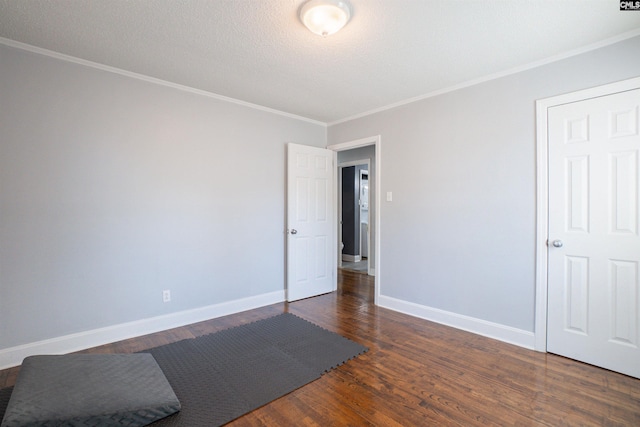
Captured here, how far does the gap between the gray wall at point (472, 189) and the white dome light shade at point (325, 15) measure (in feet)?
5.73

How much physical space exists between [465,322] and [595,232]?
1.38 meters

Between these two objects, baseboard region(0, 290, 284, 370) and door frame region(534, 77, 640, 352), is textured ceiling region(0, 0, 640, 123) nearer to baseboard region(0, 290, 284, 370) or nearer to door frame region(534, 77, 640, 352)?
door frame region(534, 77, 640, 352)

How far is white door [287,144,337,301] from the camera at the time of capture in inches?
159

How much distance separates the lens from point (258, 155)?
3.83 m

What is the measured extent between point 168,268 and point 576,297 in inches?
146

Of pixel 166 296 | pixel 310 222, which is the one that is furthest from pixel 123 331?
pixel 310 222

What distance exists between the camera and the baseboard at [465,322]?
2.73 m

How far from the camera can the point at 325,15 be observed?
1.91 m

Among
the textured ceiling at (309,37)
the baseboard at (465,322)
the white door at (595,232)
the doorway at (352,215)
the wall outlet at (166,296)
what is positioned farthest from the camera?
the doorway at (352,215)

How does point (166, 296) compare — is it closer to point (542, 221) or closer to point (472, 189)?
point (472, 189)

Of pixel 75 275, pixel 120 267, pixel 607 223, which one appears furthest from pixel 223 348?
pixel 607 223

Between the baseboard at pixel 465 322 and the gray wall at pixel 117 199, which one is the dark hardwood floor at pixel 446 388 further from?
the gray wall at pixel 117 199

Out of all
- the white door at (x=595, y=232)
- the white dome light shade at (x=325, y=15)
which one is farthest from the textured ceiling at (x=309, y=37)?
the white door at (x=595, y=232)

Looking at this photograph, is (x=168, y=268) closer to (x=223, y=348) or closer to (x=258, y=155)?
(x=223, y=348)
